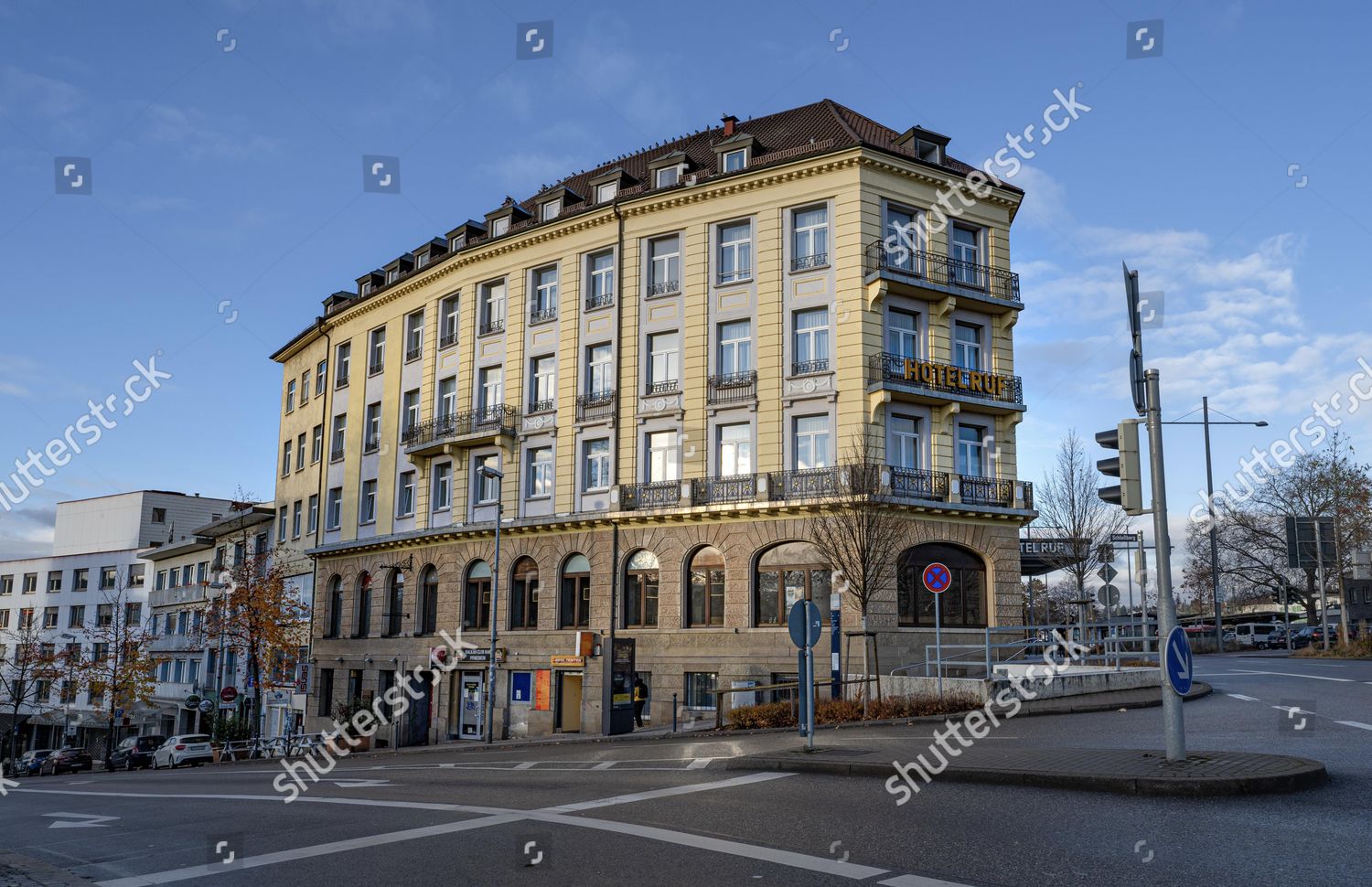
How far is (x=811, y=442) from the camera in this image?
3152 cm

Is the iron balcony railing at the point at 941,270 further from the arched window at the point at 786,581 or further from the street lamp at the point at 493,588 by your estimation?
the street lamp at the point at 493,588

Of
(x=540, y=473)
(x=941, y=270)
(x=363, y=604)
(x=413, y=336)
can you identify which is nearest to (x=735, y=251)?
(x=941, y=270)

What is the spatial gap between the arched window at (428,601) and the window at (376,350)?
32.2ft

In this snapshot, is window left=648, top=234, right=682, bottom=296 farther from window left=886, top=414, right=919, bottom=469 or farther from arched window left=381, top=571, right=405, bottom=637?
arched window left=381, top=571, right=405, bottom=637

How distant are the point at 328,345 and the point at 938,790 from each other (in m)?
44.6

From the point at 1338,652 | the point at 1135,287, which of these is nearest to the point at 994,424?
the point at 1338,652

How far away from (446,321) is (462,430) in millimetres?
5267

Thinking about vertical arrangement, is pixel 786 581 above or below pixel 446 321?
below

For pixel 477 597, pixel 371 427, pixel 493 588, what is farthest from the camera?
pixel 371 427

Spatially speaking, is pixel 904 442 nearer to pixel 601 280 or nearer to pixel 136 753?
pixel 601 280

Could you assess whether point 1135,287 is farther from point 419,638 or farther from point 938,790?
point 419,638

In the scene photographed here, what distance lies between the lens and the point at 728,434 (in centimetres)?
3291

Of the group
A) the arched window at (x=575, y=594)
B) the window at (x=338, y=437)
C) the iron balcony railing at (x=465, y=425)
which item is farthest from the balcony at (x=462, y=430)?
the window at (x=338, y=437)

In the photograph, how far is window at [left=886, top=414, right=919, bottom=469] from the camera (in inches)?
1225
